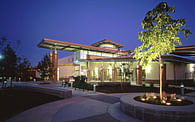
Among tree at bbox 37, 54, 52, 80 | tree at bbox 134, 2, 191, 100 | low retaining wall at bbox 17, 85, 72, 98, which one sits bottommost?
low retaining wall at bbox 17, 85, 72, 98

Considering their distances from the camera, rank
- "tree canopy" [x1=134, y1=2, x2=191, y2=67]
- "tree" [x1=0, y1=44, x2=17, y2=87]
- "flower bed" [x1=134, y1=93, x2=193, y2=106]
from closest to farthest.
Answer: "flower bed" [x1=134, y1=93, x2=193, y2=106] → "tree canopy" [x1=134, y1=2, x2=191, y2=67] → "tree" [x1=0, y1=44, x2=17, y2=87]

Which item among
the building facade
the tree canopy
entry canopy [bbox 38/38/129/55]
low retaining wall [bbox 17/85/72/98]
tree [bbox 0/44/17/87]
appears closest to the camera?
the tree canopy

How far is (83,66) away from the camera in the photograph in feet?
105

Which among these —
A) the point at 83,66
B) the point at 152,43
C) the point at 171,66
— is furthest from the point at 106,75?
the point at 152,43

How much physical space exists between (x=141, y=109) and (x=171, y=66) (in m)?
25.1

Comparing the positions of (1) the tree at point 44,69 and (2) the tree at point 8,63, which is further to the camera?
(1) the tree at point 44,69

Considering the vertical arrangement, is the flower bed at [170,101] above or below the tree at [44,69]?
below

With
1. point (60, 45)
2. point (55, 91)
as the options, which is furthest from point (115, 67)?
point (55, 91)

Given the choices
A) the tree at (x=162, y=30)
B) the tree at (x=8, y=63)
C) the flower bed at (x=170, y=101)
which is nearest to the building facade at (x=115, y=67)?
the tree at (x=8, y=63)

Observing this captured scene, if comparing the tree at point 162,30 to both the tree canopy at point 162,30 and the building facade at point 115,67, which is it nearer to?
the tree canopy at point 162,30

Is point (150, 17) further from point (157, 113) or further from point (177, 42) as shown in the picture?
point (157, 113)

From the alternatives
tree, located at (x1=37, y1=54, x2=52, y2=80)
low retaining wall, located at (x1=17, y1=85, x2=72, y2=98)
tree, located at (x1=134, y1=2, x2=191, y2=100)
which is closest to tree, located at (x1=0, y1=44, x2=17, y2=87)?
low retaining wall, located at (x1=17, y1=85, x2=72, y2=98)

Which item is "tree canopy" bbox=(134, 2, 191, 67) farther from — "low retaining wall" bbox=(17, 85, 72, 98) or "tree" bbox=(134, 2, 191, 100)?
"low retaining wall" bbox=(17, 85, 72, 98)

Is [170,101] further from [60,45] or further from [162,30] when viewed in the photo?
[60,45]
